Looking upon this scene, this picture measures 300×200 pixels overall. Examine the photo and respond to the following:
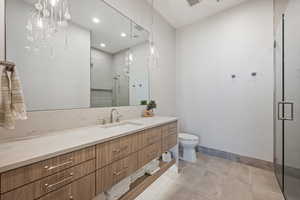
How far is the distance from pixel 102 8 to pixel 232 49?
2.38 meters

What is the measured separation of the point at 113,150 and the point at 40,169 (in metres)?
0.50

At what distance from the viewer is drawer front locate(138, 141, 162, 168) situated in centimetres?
143

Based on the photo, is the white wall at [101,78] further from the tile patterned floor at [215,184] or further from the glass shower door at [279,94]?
the glass shower door at [279,94]

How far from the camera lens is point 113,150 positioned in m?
1.11

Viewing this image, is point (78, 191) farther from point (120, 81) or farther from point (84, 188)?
point (120, 81)

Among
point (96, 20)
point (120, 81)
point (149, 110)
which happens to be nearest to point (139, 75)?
point (120, 81)

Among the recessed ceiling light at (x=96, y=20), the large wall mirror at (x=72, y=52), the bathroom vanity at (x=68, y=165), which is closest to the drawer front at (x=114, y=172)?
the bathroom vanity at (x=68, y=165)

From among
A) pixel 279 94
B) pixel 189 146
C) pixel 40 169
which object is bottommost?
pixel 189 146

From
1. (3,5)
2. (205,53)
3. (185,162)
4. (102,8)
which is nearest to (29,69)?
(3,5)

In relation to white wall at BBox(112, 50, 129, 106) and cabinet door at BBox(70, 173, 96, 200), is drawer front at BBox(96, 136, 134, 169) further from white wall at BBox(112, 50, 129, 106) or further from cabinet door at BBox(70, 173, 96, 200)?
white wall at BBox(112, 50, 129, 106)

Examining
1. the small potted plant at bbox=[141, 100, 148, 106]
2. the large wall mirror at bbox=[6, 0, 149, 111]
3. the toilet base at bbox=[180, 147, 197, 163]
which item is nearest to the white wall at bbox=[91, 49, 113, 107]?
the large wall mirror at bbox=[6, 0, 149, 111]

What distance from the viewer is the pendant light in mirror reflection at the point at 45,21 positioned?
3.69 feet

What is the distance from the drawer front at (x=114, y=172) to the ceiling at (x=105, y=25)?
4.60 ft

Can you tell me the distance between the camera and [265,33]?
2180 mm
